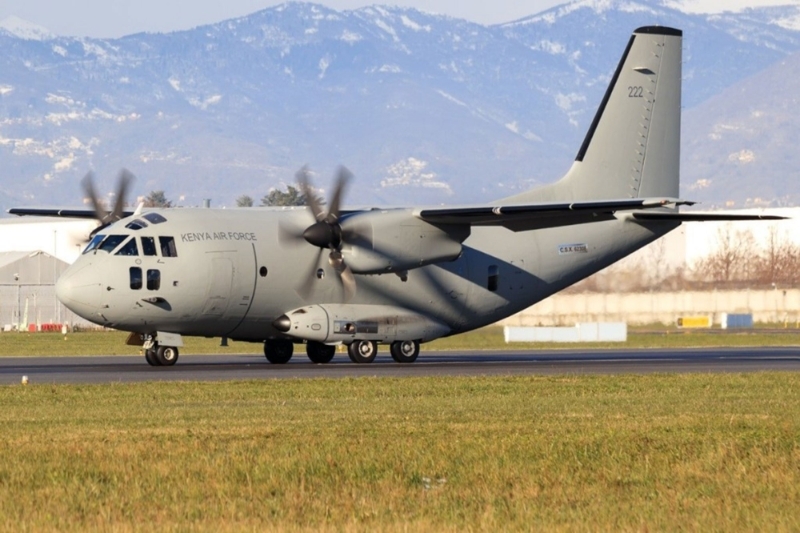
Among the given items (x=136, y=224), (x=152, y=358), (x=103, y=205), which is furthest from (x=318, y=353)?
(x=103, y=205)

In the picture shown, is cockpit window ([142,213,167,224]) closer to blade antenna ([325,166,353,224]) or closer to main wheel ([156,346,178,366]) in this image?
main wheel ([156,346,178,366])

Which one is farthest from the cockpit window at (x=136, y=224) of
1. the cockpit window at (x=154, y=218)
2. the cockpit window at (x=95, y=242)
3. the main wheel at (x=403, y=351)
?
the main wheel at (x=403, y=351)

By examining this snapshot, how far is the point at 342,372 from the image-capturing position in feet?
106

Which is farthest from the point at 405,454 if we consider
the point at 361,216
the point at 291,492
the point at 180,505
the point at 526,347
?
the point at 526,347

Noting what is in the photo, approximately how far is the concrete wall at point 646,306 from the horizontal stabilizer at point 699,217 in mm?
18906

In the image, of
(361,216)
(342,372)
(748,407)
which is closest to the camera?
(748,407)

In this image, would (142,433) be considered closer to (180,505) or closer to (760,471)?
(180,505)

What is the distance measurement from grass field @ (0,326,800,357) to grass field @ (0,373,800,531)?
81.4 ft

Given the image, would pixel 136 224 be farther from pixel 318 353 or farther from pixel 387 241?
pixel 318 353

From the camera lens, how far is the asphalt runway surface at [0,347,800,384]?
31422 millimetres

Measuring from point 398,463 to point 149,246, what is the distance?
18735 mm

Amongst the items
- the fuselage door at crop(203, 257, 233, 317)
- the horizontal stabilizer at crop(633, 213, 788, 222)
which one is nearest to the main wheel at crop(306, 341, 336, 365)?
the fuselage door at crop(203, 257, 233, 317)

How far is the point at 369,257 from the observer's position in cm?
3512

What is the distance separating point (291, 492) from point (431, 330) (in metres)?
23.3
